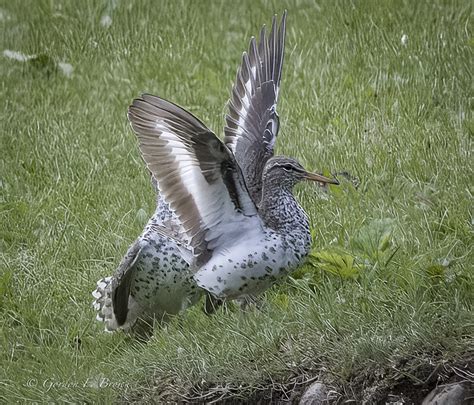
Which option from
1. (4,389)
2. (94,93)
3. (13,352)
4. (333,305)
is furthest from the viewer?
(94,93)

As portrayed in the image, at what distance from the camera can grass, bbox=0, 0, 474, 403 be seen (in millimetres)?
4707

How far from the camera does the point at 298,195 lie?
650 centimetres

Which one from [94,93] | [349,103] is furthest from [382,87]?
[94,93]

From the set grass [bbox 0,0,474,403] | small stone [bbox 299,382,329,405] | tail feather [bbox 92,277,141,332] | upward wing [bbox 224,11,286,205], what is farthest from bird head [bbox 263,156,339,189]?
small stone [bbox 299,382,329,405]

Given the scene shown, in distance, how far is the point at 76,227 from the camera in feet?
21.5

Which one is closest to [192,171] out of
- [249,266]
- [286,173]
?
[249,266]

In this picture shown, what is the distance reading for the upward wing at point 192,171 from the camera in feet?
15.3

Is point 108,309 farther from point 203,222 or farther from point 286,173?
point 286,173

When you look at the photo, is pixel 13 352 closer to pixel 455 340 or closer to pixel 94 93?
pixel 455 340

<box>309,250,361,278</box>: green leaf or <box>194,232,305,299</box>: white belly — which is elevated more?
<box>194,232,305,299</box>: white belly

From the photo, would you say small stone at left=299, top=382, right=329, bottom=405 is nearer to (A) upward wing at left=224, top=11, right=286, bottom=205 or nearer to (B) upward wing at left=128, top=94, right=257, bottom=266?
(B) upward wing at left=128, top=94, right=257, bottom=266

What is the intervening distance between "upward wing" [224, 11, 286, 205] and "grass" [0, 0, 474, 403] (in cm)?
57

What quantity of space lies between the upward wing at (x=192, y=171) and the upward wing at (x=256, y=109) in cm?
61

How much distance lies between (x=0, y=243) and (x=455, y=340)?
313 cm
